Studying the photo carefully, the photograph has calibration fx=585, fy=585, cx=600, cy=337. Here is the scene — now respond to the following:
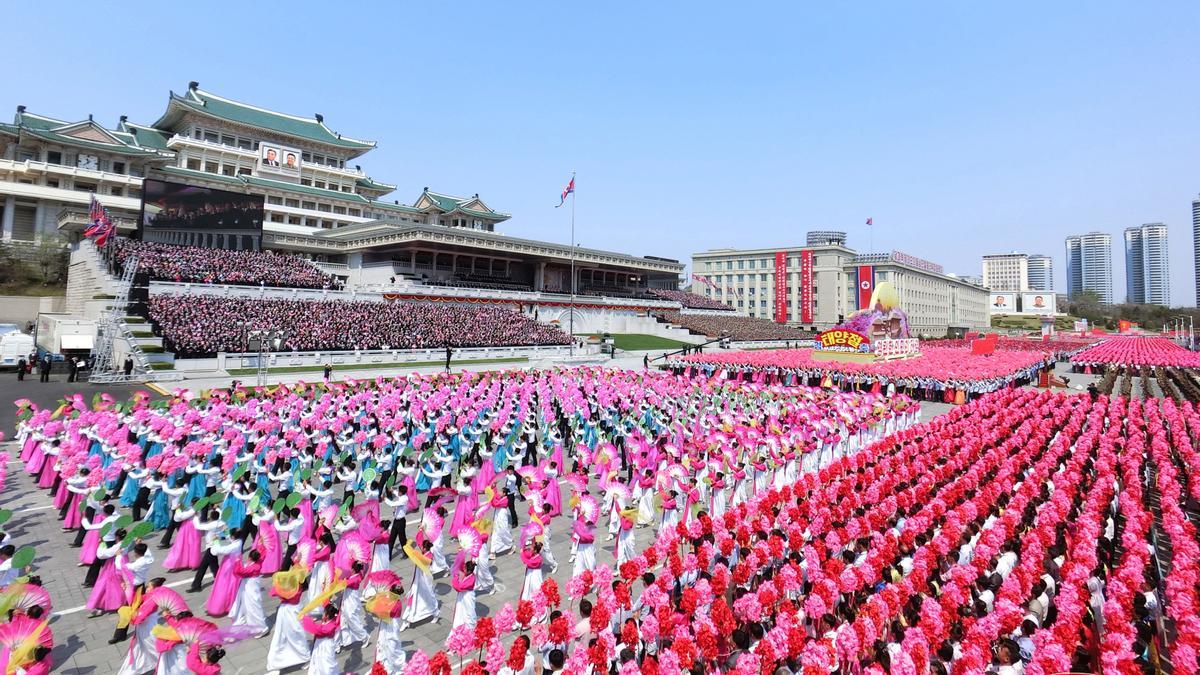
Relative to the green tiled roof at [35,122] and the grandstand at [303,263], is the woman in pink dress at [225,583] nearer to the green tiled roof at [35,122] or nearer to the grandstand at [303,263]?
the grandstand at [303,263]

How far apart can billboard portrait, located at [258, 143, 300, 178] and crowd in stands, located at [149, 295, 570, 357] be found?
2493 cm

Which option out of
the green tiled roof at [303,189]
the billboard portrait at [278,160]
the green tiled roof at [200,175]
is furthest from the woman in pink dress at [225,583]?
the billboard portrait at [278,160]

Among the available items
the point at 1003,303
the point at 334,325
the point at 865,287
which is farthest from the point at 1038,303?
the point at 334,325

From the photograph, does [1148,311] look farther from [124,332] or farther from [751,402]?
[124,332]

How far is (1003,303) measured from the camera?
143875 mm

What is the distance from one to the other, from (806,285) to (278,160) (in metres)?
69.3

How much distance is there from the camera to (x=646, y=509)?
11.3 meters

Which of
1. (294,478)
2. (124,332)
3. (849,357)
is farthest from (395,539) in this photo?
(849,357)

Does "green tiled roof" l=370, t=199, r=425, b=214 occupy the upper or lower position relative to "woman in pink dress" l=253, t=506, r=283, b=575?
upper

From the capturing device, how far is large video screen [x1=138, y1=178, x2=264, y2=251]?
135 feet

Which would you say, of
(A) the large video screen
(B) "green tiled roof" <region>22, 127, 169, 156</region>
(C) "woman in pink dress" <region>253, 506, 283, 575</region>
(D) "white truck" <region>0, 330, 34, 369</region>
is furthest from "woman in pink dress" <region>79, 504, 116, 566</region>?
(B) "green tiled roof" <region>22, 127, 169, 156</region>

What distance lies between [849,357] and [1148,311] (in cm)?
14182

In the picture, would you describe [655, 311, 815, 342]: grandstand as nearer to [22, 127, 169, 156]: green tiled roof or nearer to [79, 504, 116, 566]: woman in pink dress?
[22, 127, 169, 156]: green tiled roof

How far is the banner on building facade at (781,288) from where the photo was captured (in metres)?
89.1
